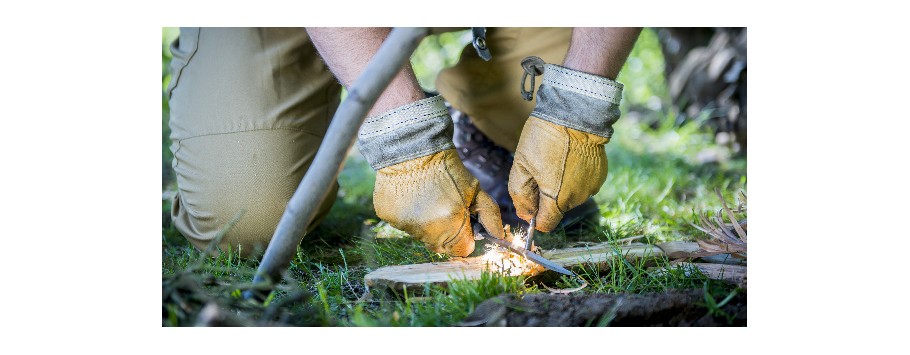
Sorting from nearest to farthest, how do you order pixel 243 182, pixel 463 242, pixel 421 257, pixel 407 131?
pixel 407 131 → pixel 463 242 → pixel 421 257 → pixel 243 182

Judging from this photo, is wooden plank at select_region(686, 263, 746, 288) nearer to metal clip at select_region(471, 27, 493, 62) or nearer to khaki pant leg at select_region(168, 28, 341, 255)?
metal clip at select_region(471, 27, 493, 62)

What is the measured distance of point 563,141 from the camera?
1.75 meters

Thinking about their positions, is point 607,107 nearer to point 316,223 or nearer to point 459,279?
point 459,279

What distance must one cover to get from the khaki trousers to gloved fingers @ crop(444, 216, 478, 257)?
0.66m

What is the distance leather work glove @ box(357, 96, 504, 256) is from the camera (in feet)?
5.53

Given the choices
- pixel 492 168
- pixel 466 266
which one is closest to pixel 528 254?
pixel 466 266

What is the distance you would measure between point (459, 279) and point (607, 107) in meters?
0.53

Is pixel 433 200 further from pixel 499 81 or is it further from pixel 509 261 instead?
pixel 499 81

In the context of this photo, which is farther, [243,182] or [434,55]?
[434,55]

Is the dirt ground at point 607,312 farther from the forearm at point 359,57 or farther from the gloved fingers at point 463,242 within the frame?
the forearm at point 359,57

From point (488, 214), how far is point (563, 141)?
9.8 inches

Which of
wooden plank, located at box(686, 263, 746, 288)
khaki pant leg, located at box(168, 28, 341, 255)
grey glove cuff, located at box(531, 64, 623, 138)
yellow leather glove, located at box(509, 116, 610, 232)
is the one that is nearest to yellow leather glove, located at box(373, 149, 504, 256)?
yellow leather glove, located at box(509, 116, 610, 232)

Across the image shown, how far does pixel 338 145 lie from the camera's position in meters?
1.38

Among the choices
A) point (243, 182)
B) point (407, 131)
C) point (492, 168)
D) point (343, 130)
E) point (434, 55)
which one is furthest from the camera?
point (434, 55)
